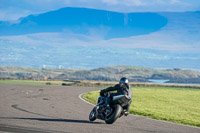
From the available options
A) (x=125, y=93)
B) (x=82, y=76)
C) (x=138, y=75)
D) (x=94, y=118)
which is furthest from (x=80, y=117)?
(x=138, y=75)

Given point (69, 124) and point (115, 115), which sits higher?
point (115, 115)

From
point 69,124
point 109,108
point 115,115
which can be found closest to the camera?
point 69,124

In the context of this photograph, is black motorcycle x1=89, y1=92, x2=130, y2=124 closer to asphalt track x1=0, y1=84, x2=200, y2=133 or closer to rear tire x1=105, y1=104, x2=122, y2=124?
rear tire x1=105, y1=104, x2=122, y2=124

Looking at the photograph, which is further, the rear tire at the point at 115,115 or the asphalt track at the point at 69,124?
the rear tire at the point at 115,115

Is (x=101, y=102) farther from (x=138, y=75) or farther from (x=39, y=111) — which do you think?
(x=138, y=75)

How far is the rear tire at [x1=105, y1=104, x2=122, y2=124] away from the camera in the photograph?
1703 centimetres

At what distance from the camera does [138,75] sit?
521ft

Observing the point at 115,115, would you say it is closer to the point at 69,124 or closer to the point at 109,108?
the point at 109,108

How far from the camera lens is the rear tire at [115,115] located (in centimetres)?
1703

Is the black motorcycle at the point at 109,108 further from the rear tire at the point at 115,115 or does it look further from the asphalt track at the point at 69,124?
the asphalt track at the point at 69,124

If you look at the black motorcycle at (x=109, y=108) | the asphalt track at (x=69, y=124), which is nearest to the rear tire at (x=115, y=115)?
the black motorcycle at (x=109, y=108)

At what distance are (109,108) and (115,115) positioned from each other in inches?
21.1

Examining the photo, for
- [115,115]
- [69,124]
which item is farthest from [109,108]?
[69,124]

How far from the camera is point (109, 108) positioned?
1750 cm
